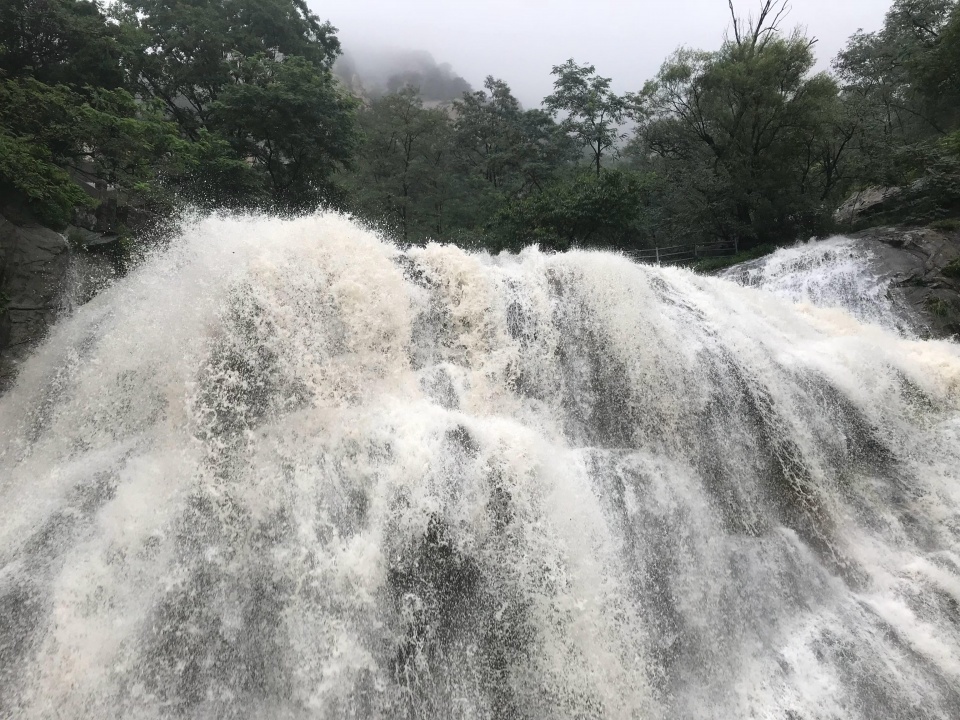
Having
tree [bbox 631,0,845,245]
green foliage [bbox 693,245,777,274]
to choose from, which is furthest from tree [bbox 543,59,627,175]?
green foliage [bbox 693,245,777,274]

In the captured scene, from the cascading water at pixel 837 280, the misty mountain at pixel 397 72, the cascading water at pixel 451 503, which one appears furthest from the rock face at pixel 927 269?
the misty mountain at pixel 397 72

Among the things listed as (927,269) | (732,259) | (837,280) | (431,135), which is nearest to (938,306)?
(927,269)

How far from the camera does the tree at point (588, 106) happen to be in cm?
2370

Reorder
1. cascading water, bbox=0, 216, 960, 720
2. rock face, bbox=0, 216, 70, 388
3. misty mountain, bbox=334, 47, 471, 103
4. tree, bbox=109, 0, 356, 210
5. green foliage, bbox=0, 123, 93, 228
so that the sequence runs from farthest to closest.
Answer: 1. misty mountain, bbox=334, 47, 471, 103
2. tree, bbox=109, 0, 356, 210
3. green foliage, bbox=0, 123, 93, 228
4. rock face, bbox=0, 216, 70, 388
5. cascading water, bbox=0, 216, 960, 720

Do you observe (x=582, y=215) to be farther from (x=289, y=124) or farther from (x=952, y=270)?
(x=952, y=270)

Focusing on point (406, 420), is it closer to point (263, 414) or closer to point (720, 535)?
point (263, 414)

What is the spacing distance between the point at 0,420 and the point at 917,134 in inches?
1029

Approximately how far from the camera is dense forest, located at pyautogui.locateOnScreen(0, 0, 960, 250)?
9484mm

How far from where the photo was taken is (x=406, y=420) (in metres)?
5.06

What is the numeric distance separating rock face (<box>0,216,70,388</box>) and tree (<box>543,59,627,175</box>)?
2086 cm

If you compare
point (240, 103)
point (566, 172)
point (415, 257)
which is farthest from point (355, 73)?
point (415, 257)

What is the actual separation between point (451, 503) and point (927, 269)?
11155 millimetres

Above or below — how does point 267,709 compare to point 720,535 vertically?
below

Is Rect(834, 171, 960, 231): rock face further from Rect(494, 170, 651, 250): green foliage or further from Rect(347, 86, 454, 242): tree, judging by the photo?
Rect(347, 86, 454, 242): tree
